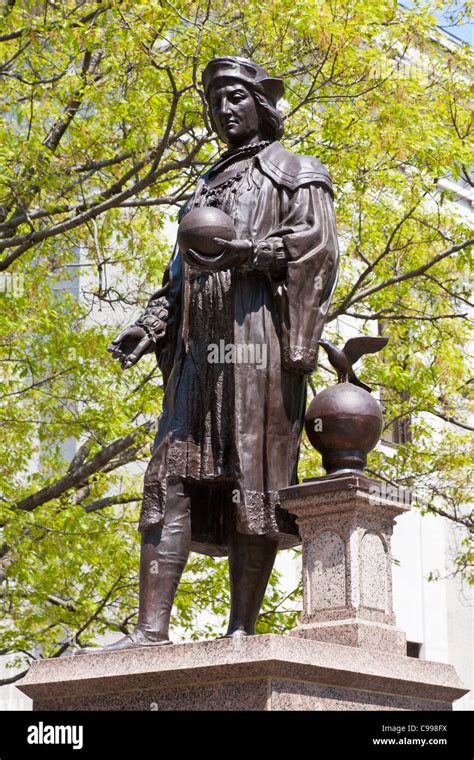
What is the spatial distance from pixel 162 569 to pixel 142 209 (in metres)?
10.1

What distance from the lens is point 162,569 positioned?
6316 mm

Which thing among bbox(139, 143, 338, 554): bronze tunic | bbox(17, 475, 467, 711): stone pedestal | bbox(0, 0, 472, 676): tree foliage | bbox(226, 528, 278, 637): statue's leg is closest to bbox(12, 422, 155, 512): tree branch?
bbox(0, 0, 472, 676): tree foliage

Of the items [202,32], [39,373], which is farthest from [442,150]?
[39,373]

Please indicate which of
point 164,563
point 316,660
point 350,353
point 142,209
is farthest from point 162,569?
point 142,209

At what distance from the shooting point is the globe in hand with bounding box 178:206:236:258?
6.46 meters

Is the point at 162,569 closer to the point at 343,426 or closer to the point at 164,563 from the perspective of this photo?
the point at 164,563

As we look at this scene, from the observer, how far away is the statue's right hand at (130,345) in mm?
6816

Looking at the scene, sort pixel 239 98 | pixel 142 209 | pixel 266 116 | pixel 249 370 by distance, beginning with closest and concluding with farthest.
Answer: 1. pixel 249 370
2. pixel 239 98
3. pixel 266 116
4. pixel 142 209

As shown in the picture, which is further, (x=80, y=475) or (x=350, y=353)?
(x=80, y=475)

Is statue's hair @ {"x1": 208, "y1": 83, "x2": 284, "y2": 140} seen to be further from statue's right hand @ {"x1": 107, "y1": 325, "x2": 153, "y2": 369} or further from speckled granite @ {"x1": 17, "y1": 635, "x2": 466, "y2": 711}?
speckled granite @ {"x1": 17, "y1": 635, "x2": 466, "y2": 711}

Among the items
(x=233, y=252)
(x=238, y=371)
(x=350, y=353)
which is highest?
(x=233, y=252)

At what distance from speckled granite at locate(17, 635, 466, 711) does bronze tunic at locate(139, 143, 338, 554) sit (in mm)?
781

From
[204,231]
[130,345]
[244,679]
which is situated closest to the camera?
[244,679]
